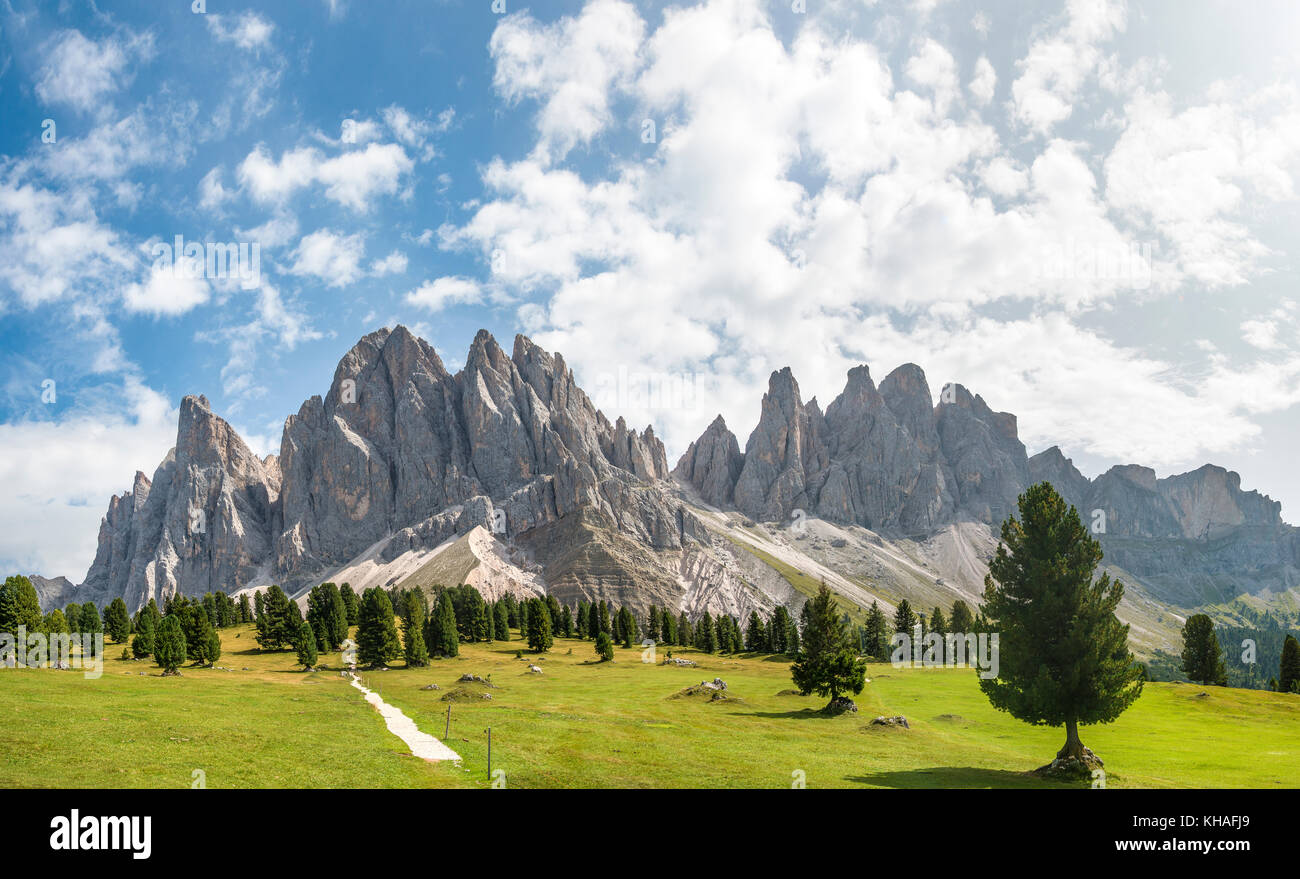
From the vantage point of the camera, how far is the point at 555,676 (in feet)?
279

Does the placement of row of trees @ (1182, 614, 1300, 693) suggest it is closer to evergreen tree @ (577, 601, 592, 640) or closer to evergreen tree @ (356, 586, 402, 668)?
evergreen tree @ (577, 601, 592, 640)

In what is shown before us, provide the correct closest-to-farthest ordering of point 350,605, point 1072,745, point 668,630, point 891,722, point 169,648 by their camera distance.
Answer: point 1072,745
point 891,722
point 169,648
point 350,605
point 668,630

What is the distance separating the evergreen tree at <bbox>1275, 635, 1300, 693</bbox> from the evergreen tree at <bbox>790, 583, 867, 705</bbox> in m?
62.1

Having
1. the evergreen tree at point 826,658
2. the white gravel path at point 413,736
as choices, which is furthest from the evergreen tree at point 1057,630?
the white gravel path at point 413,736

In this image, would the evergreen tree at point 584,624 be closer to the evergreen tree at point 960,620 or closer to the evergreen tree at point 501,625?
the evergreen tree at point 501,625

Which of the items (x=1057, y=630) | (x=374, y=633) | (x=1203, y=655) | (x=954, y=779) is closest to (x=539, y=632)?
(x=374, y=633)

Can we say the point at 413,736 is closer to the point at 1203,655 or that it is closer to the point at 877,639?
the point at 1203,655

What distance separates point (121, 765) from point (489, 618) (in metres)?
112

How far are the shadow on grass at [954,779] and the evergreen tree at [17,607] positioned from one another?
257 ft

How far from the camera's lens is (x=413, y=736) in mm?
36469

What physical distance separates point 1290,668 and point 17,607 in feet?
472
